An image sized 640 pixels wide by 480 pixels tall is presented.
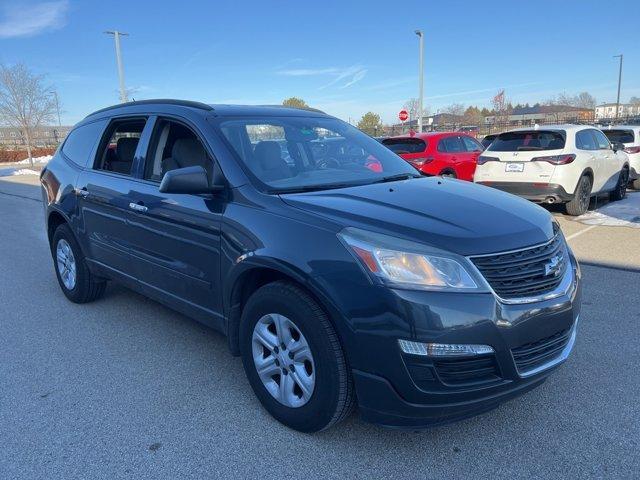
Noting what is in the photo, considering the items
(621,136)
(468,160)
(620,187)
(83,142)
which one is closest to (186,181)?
(83,142)

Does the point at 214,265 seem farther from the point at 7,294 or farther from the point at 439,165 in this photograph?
the point at 439,165

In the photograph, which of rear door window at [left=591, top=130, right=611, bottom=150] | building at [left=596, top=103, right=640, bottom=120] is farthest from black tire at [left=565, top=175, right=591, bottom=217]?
building at [left=596, top=103, right=640, bottom=120]

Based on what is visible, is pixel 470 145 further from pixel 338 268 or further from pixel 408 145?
pixel 338 268

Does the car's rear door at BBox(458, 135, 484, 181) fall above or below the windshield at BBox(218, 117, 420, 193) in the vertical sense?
below

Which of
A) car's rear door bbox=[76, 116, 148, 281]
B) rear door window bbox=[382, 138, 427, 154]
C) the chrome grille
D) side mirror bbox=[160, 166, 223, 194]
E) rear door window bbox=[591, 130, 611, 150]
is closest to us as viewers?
the chrome grille

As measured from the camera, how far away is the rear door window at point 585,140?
9.03 metres

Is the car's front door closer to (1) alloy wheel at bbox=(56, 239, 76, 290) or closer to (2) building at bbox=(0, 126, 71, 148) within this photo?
(1) alloy wheel at bbox=(56, 239, 76, 290)

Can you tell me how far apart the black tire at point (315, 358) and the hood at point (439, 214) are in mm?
444

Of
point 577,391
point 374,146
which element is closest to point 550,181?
point 374,146

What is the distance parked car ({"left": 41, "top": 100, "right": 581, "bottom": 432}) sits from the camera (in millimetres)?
2367

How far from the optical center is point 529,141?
9023mm

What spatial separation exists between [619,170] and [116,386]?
10.4m

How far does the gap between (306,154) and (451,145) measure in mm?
8577

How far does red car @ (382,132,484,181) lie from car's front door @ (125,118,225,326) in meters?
7.68
